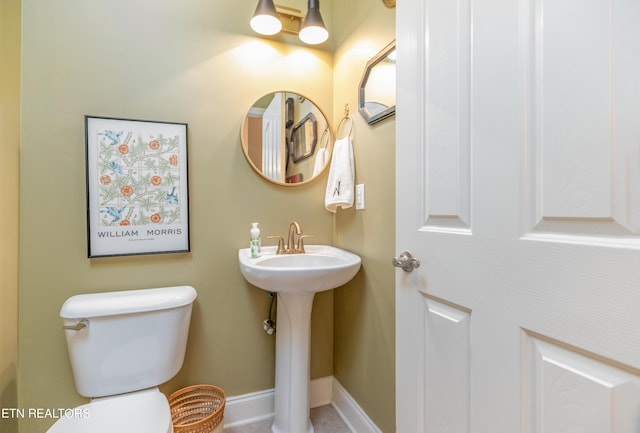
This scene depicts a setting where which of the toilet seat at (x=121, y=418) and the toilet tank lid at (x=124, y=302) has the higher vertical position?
the toilet tank lid at (x=124, y=302)

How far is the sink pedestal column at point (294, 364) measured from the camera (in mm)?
1402

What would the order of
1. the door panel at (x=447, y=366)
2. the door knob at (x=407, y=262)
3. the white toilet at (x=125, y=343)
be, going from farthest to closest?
the white toilet at (x=125, y=343)
the door knob at (x=407, y=262)
the door panel at (x=447, y=366)

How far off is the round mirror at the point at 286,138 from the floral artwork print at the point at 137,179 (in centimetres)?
38

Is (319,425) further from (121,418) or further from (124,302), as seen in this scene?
(124,302)

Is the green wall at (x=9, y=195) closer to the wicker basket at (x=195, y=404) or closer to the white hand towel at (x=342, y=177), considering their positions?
the wicker basket at (x=195, y=404)

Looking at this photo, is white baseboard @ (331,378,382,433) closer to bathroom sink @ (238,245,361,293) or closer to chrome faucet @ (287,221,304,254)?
bathroom sink @ (238,245,361,293)

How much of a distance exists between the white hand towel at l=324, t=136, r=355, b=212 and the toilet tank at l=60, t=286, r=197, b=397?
825 mm

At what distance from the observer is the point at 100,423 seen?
944 millimetres

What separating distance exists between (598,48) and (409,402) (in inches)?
37.1

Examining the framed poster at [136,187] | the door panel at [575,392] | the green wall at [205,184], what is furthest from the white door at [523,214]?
the framed poster at [136,187]

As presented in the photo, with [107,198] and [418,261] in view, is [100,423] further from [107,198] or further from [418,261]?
[418,261]
